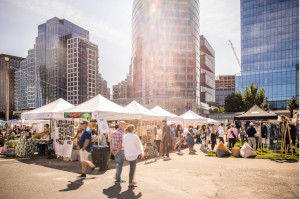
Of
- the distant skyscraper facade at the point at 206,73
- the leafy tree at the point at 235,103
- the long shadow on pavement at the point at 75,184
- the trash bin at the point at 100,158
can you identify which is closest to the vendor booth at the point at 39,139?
the trash bin at the point at 100,158

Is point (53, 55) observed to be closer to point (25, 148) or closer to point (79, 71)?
point (79, 71)

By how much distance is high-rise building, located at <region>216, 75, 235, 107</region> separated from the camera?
180500mm

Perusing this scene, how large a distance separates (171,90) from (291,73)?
41.8 m

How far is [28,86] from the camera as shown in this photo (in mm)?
166375

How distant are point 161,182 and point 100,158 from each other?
9.98 feet

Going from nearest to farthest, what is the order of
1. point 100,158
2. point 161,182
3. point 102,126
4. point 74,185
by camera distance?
point 74,185, point 161,182, point 100,158, point 102,126

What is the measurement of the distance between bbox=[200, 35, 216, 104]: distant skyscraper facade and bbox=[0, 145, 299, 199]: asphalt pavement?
348ft

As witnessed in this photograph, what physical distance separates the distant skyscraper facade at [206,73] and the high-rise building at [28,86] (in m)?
107

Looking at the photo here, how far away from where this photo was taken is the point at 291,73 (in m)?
79.0

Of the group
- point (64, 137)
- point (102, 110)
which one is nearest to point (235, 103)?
point (102, 110)

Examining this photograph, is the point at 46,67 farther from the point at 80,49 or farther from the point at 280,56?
the point at 280,56

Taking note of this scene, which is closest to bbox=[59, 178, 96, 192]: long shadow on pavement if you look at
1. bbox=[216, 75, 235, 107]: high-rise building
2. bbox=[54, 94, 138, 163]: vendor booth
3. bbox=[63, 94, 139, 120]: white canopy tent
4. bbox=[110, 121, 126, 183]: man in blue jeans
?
bbox=[110, 121, 126, 183]: man in blue jeans

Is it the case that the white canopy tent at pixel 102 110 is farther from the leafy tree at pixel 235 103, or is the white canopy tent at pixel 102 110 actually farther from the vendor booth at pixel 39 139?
the leafy tree at pixel 235 103

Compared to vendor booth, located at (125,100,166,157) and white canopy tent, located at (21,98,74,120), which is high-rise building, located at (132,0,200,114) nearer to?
vendor booth, located at (125,100,166,157)
